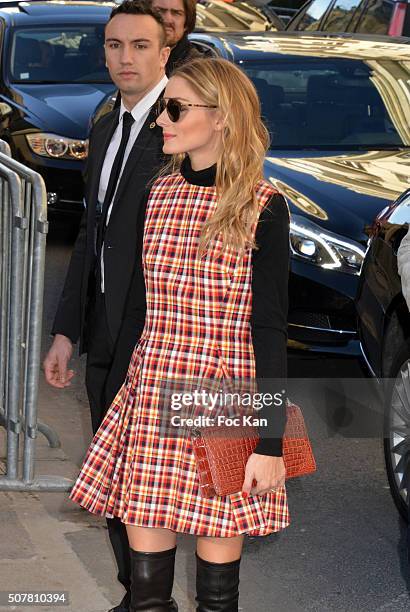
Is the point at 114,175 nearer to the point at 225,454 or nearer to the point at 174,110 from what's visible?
the point at 174,110

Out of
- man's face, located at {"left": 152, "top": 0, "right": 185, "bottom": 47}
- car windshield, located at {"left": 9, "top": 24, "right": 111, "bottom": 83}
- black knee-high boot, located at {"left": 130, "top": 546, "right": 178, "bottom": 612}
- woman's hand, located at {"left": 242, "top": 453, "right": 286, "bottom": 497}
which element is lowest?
car windshield, located at {"left": 9, "top": 24, "right": 111, "bottom": 83}

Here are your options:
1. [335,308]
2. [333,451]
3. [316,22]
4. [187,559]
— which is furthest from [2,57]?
[187,559]

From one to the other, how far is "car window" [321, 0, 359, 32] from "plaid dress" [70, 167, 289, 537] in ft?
38.1

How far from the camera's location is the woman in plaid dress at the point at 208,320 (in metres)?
3.52

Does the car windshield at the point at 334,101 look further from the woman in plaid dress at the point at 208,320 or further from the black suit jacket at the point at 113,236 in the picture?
the woman in plaid dress at the point at 208,320

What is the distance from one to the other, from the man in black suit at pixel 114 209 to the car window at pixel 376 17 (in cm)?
1044

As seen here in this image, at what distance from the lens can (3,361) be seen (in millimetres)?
5551

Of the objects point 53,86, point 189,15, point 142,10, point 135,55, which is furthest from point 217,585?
point 53,86

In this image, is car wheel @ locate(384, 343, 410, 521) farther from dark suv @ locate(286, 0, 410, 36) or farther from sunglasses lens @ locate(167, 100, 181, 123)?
dark suv @ locate(286, 0, 410, 36)

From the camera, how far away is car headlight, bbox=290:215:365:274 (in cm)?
719

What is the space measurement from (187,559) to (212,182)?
1.94 m

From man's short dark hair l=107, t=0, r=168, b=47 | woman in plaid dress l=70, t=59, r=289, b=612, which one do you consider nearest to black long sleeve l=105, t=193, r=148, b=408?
woman in plaid dress l=70, t=59, r=289, b=612

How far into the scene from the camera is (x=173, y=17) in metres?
5.56

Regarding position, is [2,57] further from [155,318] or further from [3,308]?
[155,318]
